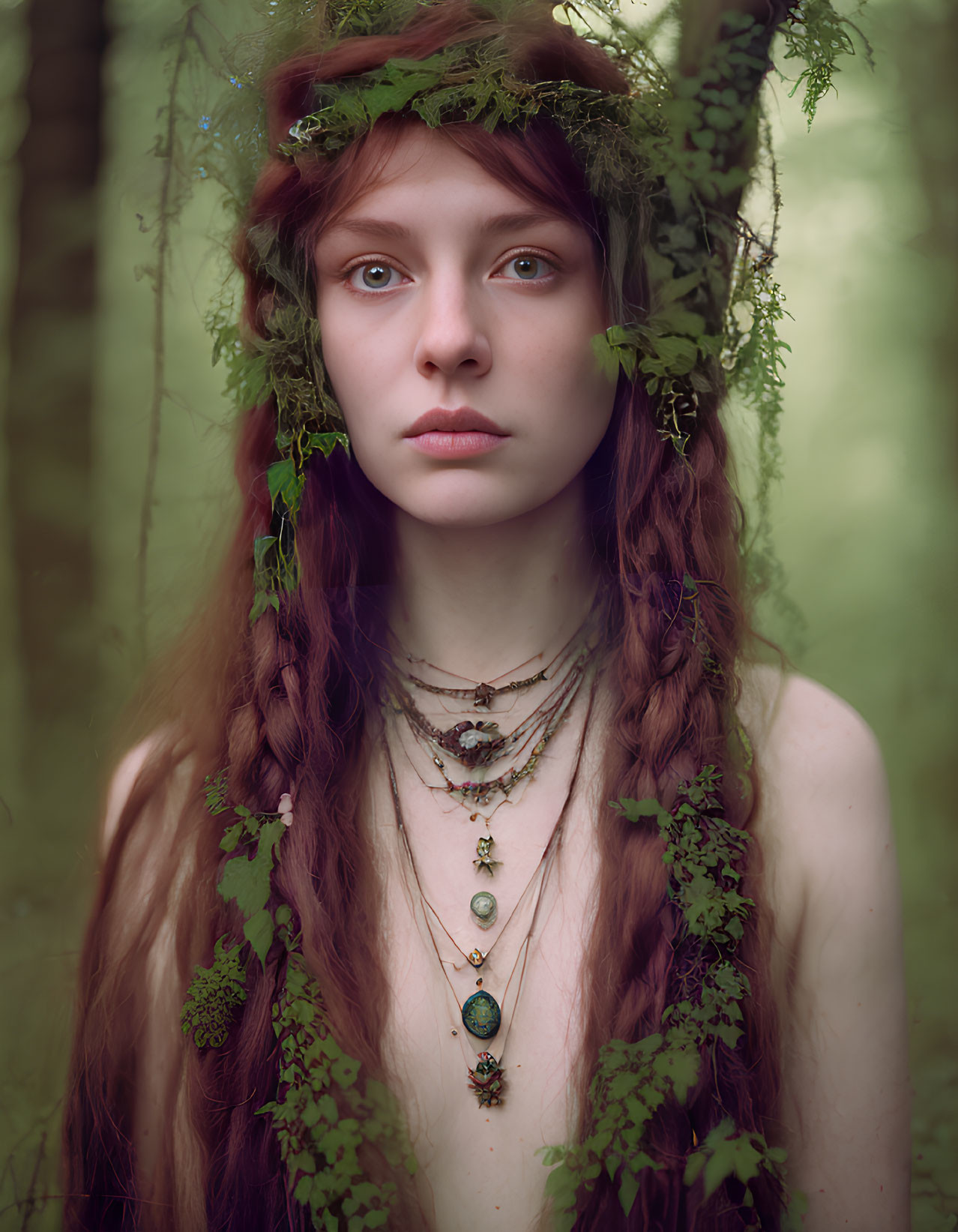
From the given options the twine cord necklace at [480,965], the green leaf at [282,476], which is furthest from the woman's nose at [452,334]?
the twine cord necklace at [480,965]

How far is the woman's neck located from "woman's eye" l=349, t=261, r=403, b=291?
A: 0.34 meters

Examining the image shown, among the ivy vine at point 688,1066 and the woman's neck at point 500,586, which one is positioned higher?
the woman's neck at point 500,586

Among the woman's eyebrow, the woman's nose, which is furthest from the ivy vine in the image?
the woman's eyebrow

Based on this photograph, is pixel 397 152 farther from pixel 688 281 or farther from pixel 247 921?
pixel 247 921

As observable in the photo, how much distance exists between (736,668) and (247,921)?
0.78 meters

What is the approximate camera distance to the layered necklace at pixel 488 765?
134cm

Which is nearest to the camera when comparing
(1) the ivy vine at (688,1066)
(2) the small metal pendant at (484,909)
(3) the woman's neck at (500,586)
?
(1) the ivy vine at (688,1066)

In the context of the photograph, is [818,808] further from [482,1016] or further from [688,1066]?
[482,1016]

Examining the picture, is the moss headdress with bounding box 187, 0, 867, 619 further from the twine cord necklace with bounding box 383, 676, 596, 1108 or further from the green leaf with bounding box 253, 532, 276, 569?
the twine cord necklace with bounding box 383, 676, 596, 1108

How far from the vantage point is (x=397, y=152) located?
1365mm

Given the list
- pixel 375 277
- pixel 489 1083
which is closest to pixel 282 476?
pixel 375 277

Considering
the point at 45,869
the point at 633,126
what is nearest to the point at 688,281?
the point at 633,126

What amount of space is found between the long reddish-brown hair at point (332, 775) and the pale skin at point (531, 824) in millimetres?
43

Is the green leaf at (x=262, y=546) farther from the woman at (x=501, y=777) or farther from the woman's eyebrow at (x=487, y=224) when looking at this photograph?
the woman's eyebrow at (x=487, y=224)
